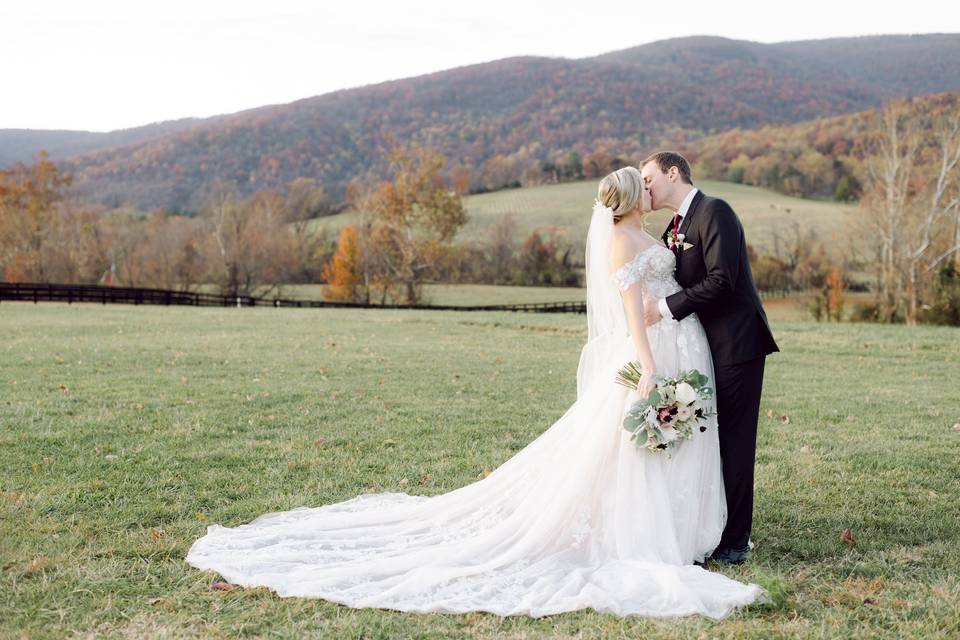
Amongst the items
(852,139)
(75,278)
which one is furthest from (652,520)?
(852,139)

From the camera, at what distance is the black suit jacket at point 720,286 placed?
201 inches

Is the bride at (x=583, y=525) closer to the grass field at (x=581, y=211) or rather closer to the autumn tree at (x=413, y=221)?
the autumn tree at (x=413, y=221)

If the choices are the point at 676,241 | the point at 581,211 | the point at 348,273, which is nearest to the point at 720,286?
the point at 676,241

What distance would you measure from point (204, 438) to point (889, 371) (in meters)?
13.6

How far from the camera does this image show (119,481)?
712 centimetres

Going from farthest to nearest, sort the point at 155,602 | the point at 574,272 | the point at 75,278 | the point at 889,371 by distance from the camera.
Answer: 1. the point at 574,272
2. the point at 75,278
3. the point at 889,371
4. the point at 155,602

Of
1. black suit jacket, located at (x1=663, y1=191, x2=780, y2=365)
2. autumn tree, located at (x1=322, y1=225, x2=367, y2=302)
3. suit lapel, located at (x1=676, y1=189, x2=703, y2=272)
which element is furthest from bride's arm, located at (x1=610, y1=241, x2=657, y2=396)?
autumn tree, located at (x1=322, y1=225, x2=367, y2=302)

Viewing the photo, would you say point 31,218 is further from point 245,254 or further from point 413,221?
point 413,221

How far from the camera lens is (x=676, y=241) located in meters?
5.30

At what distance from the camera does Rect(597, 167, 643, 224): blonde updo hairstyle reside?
5102 mm

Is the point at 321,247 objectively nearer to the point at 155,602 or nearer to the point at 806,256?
the point at 806,256

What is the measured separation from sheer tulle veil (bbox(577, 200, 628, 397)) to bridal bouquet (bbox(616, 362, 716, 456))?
421mm

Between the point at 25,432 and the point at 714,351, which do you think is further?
the point at 25,432

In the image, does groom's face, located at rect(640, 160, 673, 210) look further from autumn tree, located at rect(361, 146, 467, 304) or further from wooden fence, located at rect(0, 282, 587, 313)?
autumn tree, located at rect(361, 146, 467, 304)
